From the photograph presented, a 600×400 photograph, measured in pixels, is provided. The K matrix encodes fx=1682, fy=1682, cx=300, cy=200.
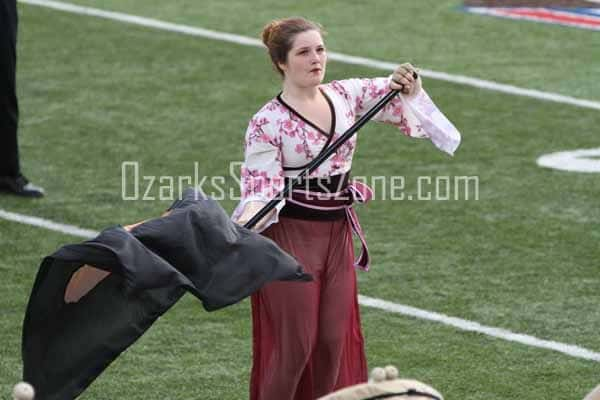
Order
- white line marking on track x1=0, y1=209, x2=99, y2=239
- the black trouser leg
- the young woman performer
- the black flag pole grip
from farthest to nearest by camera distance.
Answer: the black trouser leg, white line marking on track x1=0, y1=209, x2=99, y2=239, the young woman performer, the black flag pole grip

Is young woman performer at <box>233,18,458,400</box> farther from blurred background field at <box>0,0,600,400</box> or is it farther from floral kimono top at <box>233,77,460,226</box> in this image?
blurred background field at <box>0,0,600,400</box>

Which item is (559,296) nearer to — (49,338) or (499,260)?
(499,260)

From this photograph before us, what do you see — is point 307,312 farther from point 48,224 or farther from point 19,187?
point 19,187

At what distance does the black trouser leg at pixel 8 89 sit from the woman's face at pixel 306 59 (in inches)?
155

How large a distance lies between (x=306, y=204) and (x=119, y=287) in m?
1.12

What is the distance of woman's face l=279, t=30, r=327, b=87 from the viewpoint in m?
6.34

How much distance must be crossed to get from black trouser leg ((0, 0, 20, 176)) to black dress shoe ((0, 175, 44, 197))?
0.07m

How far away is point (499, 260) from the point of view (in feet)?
29.5

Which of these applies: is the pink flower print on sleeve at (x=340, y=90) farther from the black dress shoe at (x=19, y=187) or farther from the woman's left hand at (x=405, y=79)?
the black dress shoe at (x=19, y=187)

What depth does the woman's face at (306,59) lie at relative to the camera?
6.34 metres

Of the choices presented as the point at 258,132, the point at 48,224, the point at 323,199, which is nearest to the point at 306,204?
the point at 323,199
